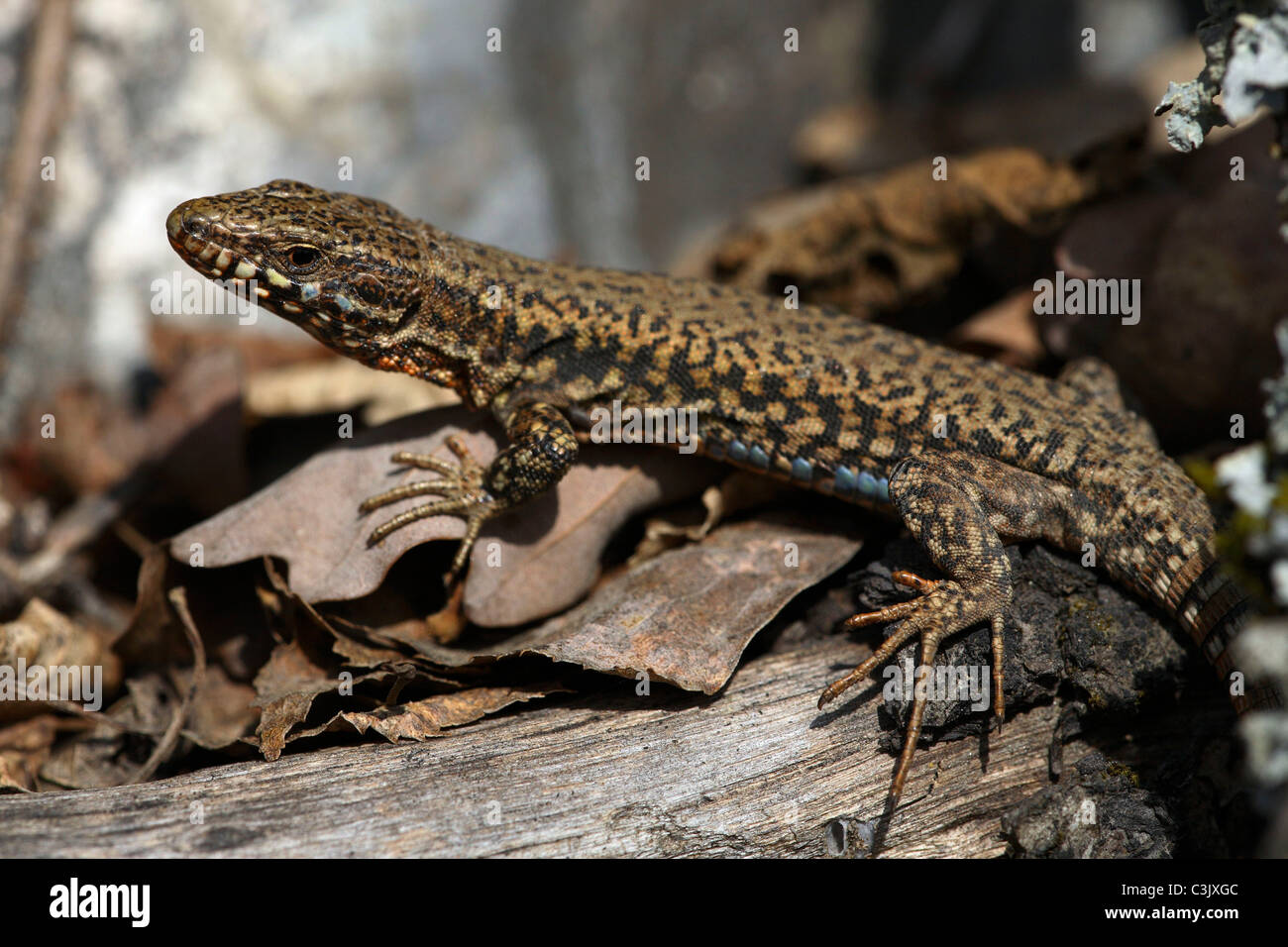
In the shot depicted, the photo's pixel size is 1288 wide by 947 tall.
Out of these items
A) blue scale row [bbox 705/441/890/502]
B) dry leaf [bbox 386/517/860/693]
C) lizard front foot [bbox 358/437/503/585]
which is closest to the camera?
dry leaf [bbox 386/517/860/693]

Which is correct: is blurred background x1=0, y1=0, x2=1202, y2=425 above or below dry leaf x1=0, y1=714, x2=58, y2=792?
above

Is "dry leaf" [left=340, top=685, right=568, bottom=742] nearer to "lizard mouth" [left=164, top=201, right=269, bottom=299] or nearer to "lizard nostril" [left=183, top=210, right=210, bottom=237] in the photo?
"lizard mouth" [left=164, top=201, right=269, bottom=299]

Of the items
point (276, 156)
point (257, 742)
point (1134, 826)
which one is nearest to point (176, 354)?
point (276, 156)

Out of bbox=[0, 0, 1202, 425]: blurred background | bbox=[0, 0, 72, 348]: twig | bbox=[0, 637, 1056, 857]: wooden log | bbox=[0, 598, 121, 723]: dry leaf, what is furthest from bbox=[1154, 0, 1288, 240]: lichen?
bbox=[0, 0, 72, 348]: twig

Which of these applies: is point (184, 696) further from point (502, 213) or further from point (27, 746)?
point (502, 213)

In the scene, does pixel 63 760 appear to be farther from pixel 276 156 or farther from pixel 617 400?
pixel 276 156

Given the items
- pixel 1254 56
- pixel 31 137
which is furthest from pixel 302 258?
pixel 1254 56

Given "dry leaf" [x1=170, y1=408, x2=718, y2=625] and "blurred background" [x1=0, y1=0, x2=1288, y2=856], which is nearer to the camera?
"dry leaf" [x1=170, y1=408, x2=718, y2=625]

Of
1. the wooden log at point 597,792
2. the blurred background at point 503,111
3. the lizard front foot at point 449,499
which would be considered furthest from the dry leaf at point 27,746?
the blurred background at point 503,111
